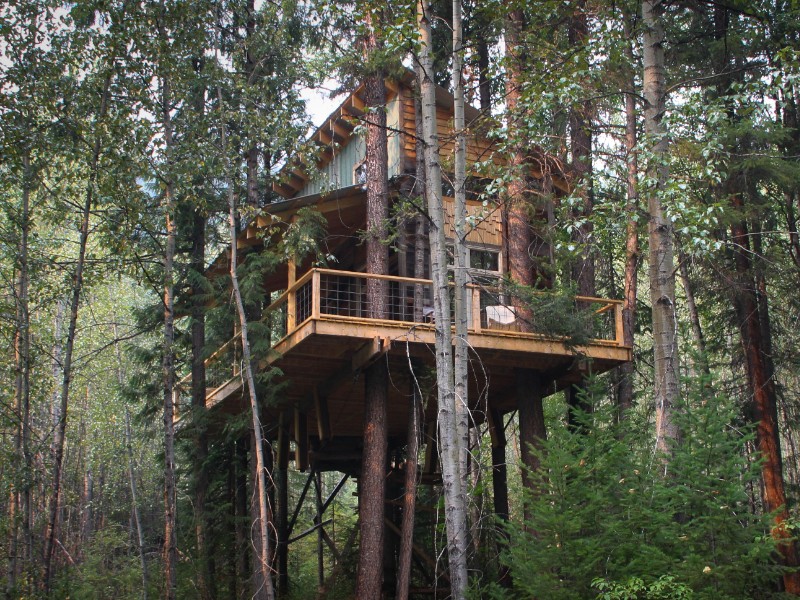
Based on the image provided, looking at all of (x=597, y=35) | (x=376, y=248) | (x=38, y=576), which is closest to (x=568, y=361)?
(x=376, y=248)

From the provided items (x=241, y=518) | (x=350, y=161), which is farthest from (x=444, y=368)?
(x=350, y=161)

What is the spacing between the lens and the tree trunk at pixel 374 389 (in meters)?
12.6

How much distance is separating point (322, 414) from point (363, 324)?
334 cm

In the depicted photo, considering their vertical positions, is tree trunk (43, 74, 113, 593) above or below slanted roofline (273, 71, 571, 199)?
below

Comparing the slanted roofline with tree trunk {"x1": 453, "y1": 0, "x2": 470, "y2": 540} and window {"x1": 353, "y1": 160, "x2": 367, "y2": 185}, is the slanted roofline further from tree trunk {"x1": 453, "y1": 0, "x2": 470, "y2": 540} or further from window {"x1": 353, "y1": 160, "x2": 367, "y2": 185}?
tree trunk {"x1": 453, "y1": 0, "x2": 470, "y2": 540}

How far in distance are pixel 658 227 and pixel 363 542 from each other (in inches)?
244

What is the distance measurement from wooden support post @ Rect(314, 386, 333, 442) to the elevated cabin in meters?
0.02

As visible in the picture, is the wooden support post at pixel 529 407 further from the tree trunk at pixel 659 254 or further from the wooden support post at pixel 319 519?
A: the wooden support post at pixel 319 519

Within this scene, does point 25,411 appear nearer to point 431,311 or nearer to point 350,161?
point 431,311

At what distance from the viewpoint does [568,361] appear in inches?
552

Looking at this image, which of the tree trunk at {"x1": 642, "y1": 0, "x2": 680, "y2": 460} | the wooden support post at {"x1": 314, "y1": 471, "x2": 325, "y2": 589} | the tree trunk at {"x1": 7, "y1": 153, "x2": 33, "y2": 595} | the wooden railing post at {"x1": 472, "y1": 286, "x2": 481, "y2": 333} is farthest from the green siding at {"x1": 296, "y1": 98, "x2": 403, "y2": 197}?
the wooden support post at {"x1": 314, "y1": 471, "x2": 325, "y2": 589}

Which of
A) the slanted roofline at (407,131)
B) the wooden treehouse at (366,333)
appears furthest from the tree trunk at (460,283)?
the slanted roofline at (407,131)

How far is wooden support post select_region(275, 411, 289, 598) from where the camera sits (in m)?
18.0

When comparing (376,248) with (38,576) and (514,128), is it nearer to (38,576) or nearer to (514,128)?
(514,128)
